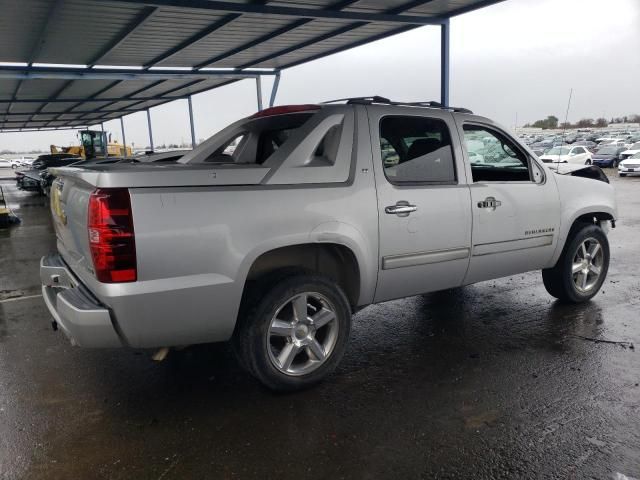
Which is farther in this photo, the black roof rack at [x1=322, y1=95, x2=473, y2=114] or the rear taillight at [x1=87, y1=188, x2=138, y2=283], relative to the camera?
the black roof rack at [x1=322, y1=95, x2=473, y2=114]

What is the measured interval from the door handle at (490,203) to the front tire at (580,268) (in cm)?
125

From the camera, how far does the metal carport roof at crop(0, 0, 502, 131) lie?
936 centimetres

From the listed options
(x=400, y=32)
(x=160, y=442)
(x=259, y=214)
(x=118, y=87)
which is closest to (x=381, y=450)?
(x=160, y=442)

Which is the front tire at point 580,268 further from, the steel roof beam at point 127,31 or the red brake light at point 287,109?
the steel roof beam at point 127,31

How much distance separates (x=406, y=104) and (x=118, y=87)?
63.3 ft

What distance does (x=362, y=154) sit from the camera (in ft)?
11.6

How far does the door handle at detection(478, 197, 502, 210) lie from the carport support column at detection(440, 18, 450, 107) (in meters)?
7.60

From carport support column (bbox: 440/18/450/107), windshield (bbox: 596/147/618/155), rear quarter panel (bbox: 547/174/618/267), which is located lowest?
windshield (bbox: 596/147/618/155)

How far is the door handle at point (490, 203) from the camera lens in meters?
4.08

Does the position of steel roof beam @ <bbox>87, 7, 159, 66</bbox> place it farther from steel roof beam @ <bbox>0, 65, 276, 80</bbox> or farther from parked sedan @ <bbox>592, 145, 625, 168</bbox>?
parked sedan @ <bbox>592, 145, 625, 168</bbox>

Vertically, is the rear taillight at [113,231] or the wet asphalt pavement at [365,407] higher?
the rear taillight at [113,231]

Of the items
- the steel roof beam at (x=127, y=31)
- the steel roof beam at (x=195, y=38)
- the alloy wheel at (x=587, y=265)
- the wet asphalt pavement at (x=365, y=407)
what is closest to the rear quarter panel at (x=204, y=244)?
the wet asphalt pavement at (x=365, y=407)

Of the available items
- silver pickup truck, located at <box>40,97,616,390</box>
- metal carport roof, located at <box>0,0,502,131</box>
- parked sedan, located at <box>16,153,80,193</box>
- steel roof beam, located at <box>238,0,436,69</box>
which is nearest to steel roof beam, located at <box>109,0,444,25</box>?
metal carport roof, located at <box>0,0,502,131</box>

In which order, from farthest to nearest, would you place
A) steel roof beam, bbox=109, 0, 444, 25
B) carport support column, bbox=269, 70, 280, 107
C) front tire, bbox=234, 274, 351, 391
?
carport support column, bbox=269, 70, 280, 107
steel roof beam, bbox=109, 0, 444, 25
front tire, bbox=234, 274, 351, 391
